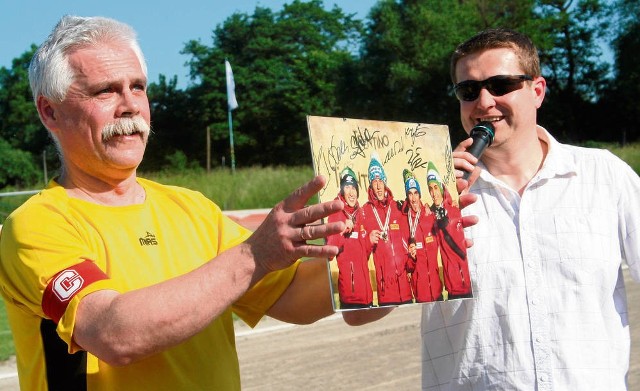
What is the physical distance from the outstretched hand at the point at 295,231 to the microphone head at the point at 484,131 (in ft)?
3.06

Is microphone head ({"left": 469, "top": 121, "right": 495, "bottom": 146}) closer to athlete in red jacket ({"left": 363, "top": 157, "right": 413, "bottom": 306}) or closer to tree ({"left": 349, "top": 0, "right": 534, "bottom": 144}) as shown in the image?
athlete in red jacket ({"left": 363, "top": 157, "right": 413, "bottom": 306})

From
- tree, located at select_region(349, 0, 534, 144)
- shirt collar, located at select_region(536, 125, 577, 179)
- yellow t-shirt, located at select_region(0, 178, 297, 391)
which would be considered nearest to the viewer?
yellow t-shirt, located at select_region(0, 178, 297, 391)

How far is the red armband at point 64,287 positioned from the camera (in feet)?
7.64

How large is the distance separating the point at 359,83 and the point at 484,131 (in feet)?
176

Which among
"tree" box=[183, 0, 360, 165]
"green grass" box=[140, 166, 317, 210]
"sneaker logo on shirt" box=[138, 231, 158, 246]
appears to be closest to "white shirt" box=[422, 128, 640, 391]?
"sneaker logo on shirt" box=[138, 231, 158, 246]

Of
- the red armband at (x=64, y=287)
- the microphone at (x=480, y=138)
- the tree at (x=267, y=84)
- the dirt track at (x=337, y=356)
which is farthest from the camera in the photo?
the tree at (x=267, y=84)

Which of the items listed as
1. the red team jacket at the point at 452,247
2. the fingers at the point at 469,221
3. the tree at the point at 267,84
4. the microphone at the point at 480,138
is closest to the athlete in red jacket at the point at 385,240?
the red team jacket at the point at 452,247

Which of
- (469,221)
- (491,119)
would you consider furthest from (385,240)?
(491,119)

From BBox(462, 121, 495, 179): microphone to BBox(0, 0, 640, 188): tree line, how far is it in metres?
42.2

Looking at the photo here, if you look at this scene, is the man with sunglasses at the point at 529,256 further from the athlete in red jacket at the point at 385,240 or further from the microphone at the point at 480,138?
the athlete in red jacket at the point at 385,240

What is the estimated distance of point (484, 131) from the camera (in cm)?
306

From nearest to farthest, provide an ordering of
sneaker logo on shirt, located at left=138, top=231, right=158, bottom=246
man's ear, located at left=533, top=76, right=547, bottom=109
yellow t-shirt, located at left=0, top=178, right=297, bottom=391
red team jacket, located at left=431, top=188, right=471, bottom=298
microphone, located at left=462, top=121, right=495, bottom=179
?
1. yellow t-shirt, located at left=0, top=178, right=297, bottom=391
2. red team jacket, located at left=431, top=188, right=471, bottom=298
3. sneaker logo on shirt, located at left=138, top=231, right=158, bottom=246
4. microphone, located at left=462, top=121, right=495, bottom=179
5. man's ear, located at left=533, top=76, right=547, bottom=109

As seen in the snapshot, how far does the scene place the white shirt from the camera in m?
2.94

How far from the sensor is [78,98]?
8.63 ft
